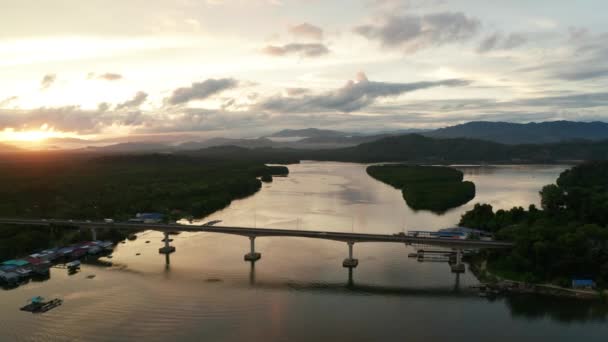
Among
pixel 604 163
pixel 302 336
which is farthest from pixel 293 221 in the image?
pixel 604 163

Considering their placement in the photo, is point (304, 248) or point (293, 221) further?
point (293, 221)

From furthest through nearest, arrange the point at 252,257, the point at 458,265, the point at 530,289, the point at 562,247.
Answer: the point at 252,257 < the point at 458,265 < the point at 562,247 < the point at 530,289

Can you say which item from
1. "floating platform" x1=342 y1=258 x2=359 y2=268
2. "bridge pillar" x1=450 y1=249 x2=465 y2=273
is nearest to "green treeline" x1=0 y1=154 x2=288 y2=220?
"floating platform" x1=342 y1=258 x2=359 y2=268

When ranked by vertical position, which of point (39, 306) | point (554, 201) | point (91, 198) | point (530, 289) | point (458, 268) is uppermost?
point (554, 201)

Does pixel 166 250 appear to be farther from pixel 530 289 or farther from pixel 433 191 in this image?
pixel 433 191

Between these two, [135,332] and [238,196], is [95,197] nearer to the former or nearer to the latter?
[238,196]

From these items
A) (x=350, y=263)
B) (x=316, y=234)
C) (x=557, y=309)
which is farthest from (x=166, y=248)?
(x=557, y=309)

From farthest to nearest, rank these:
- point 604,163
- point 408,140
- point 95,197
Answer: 1. point 408,140
2. point 604,163
3. point 95,197
